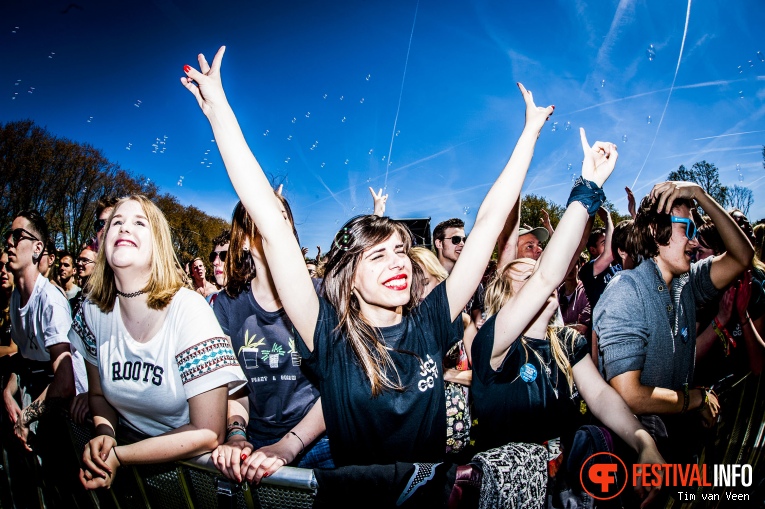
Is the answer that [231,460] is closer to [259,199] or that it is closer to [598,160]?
[259,199]

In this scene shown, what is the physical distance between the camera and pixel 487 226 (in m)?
1.98

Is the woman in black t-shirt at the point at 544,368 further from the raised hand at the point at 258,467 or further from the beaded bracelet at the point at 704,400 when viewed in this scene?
the raised hand at the point at 258,467

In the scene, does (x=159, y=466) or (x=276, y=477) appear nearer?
(x=276, y=477)

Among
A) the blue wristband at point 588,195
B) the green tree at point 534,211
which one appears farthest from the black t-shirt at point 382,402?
the green tree at point 534,211

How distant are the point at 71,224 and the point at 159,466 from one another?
3004 cm

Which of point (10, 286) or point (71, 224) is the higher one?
point (71, 224)

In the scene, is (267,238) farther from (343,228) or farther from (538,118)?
(538,118)

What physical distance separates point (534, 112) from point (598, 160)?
1.42 feet

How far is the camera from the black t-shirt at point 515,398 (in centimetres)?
192

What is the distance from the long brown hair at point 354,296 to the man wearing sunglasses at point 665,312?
125 centimetres

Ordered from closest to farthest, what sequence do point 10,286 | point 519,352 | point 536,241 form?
point 519,352
point 536,241
point 10,286

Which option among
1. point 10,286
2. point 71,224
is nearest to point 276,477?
point 10,286

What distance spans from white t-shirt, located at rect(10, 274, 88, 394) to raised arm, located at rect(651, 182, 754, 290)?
433 cm

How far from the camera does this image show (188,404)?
5.60 ft
